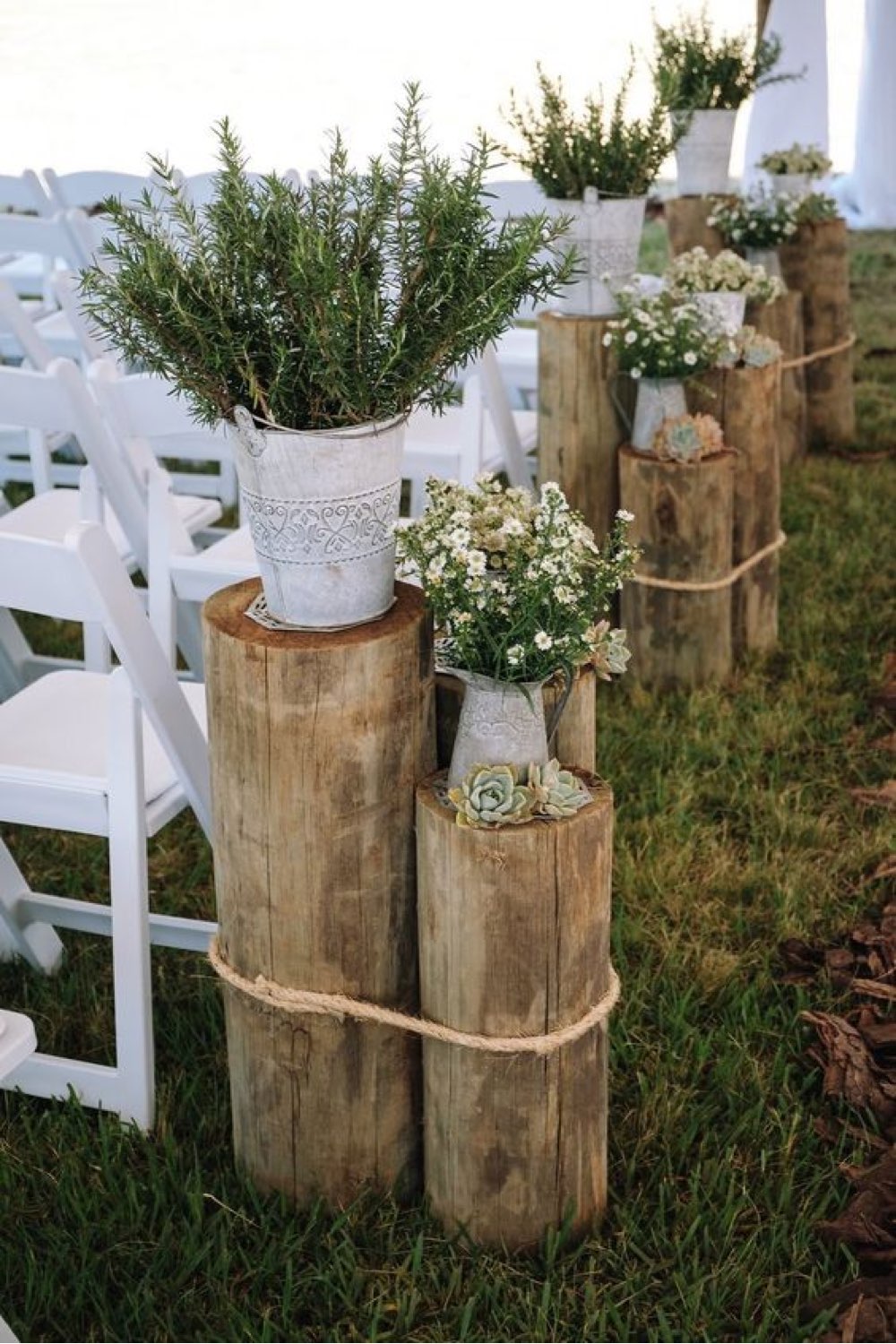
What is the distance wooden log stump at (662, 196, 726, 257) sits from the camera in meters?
5.15

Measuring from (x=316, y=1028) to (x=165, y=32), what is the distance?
8253mm

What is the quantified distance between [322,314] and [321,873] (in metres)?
0.66

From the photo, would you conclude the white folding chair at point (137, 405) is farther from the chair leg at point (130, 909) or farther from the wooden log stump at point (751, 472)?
the wooden log stump at point (751, 472)

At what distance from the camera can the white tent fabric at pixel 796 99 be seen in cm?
762

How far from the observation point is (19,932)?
254 cm

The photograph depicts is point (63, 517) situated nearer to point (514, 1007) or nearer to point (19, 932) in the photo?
point (19, 932)

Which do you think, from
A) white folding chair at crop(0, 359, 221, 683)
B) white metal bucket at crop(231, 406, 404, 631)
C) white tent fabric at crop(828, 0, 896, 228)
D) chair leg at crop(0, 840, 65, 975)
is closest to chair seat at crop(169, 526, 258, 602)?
white folding chair at crop(0, 359, 221, 683)

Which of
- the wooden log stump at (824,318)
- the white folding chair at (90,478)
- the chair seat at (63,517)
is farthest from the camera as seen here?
the wooden log stump at (824,318)

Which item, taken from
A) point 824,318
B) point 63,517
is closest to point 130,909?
point 63,517

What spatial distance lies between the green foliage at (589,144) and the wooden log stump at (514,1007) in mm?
2012

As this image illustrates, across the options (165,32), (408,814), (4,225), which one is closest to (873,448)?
(4,225)

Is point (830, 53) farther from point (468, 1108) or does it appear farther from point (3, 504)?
point (468, 1108)

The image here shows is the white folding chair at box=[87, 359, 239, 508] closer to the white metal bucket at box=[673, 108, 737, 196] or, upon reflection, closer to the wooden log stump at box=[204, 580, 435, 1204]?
the wooden log stump at box=[204, 580, 435, 1204]

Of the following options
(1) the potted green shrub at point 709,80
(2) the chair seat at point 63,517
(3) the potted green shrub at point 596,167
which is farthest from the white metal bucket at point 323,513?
(1) the potted green shrub at point 709,80
